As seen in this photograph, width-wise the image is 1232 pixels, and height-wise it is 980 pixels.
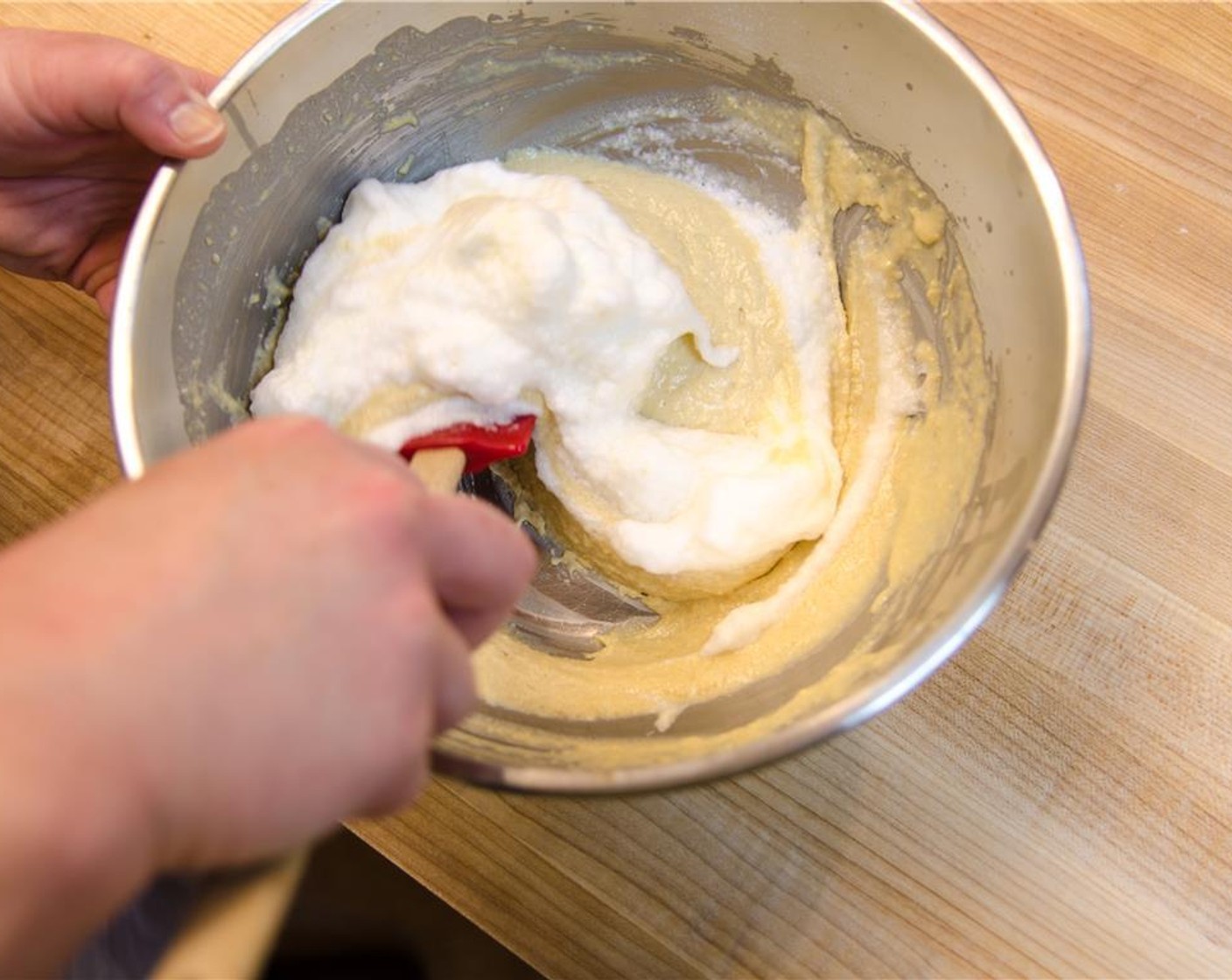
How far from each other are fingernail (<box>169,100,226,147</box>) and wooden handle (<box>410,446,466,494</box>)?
0.94ft

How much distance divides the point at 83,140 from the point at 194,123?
228 mm

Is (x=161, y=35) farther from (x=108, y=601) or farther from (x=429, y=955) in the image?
(x=429, y=955)

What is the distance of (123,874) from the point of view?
413mm

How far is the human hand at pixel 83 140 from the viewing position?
73 centimetres

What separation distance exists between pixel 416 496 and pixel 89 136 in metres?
0.60

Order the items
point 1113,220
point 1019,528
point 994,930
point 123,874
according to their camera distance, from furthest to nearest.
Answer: point 1113,220, point 994,930, point 1019,528, point 123,874

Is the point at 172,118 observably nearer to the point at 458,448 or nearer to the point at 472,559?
the point at 458,448

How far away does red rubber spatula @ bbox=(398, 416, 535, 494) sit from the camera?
81 centimetres

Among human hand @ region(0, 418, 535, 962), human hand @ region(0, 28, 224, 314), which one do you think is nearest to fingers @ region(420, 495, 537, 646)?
human hand @ region(0, 418, 535, 962)

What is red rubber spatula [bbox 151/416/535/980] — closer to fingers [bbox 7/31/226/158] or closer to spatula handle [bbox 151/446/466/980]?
spatula handle [bbox 151/446/466/980]

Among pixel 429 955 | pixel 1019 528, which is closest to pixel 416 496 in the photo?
pixel 1019 528

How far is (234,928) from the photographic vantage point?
474 millimetres

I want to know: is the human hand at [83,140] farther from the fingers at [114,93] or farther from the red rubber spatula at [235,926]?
the red rubber spatula at [235,926]

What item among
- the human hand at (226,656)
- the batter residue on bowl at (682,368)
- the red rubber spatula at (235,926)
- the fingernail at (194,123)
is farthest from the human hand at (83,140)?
the red rubber spatula at (235,926)
